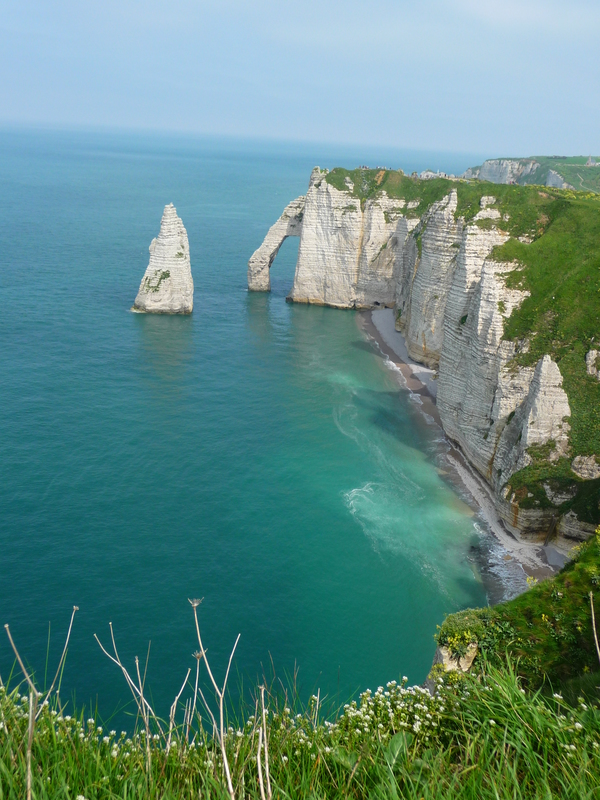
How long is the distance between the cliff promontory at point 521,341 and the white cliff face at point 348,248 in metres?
18.8

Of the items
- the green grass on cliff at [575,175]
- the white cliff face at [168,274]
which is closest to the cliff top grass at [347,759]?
the white cliff face at [168,274]

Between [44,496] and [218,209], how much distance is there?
125 meters

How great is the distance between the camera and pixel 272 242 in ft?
271

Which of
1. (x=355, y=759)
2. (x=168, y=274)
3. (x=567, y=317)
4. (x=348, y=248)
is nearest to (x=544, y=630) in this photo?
(x=355, y=759)

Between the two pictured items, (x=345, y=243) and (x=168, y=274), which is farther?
(x=345, y=243)

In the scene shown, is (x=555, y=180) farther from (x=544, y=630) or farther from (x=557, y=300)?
(x=544, y=630)

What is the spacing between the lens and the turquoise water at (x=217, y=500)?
2795cm

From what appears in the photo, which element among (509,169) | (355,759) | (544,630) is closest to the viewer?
(355,759)

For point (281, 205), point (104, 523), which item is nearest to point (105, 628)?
point (104, 523)

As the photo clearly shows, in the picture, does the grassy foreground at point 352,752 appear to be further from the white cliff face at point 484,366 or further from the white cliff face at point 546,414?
the white cliff face at point 484,366

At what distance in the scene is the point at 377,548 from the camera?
34906 millimetres

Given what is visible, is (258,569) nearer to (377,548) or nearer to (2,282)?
(377,548)

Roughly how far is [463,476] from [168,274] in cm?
4405

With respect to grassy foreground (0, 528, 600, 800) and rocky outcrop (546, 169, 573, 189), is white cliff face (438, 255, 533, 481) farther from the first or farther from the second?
rocky outcrop (546, 169, 573, 189)
